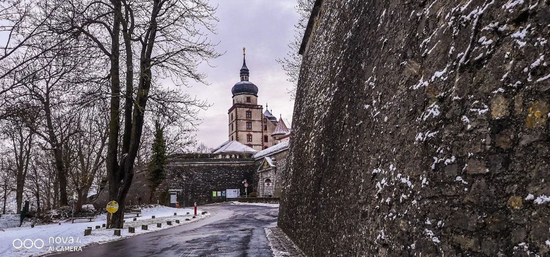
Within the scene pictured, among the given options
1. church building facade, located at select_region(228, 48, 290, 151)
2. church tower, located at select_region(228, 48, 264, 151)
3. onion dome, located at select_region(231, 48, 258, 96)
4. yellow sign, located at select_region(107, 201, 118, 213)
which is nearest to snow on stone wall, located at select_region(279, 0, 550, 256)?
yellow sign, located at select_region(107, 201, 118, 213)

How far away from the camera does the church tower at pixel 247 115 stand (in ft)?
255

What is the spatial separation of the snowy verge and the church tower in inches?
2596

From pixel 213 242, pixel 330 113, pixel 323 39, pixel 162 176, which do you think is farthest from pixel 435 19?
pixel 162 176

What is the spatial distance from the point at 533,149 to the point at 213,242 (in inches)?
378

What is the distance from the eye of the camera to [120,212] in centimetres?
1526

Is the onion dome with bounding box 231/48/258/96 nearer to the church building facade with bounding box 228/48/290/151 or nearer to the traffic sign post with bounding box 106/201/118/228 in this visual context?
the church building facade with bounding box 228/48/290/151

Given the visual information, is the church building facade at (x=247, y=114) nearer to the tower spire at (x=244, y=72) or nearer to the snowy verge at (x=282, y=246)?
the tower spire at (x=244, y=72)

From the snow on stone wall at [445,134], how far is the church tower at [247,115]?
71.4 metres

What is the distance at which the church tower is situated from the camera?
77688 mm

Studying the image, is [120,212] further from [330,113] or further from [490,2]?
[490,2]
